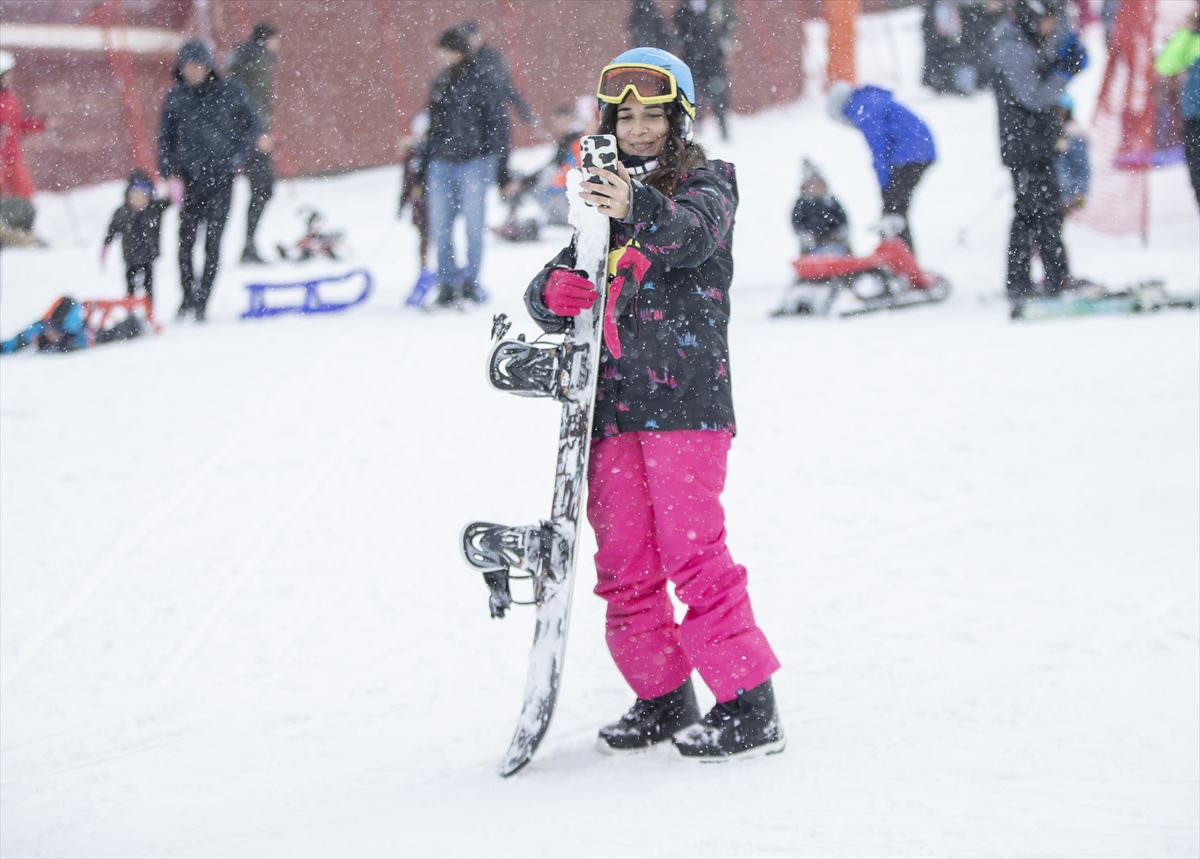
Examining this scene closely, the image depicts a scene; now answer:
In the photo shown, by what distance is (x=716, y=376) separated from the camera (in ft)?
8.42

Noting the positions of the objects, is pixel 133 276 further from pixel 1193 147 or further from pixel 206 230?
pixel 1193 147

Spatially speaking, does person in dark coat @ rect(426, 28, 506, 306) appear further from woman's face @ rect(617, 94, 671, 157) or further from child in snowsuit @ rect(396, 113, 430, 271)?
woman's face @ rect(617, 94, 671, 157)

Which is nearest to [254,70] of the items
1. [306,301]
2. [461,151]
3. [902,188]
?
[306,301]

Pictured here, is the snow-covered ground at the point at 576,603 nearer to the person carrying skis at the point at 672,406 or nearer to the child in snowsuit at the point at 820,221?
the person carrying skis at the point at 672,406

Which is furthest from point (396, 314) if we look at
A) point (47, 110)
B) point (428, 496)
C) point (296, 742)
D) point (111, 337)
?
point (47, 110)

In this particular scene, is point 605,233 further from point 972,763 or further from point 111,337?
point 111,337

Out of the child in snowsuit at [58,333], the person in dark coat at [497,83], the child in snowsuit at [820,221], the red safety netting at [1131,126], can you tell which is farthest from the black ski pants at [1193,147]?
the child in snowsuit at [58,333]

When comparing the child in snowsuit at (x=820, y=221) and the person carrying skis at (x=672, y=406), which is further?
the child in snowsuit at (x=820, y=221)

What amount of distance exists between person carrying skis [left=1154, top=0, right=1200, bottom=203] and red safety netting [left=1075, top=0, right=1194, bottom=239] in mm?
1179

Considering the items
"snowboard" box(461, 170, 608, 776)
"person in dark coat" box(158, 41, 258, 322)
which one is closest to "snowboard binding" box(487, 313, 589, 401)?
"snowboard" box(461, 170, 608, 776)

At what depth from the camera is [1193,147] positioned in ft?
23.0

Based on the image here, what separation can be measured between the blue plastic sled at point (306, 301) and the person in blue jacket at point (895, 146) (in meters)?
3.80

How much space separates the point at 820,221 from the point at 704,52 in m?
6.71

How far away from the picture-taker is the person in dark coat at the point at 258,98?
1053 centimetres
